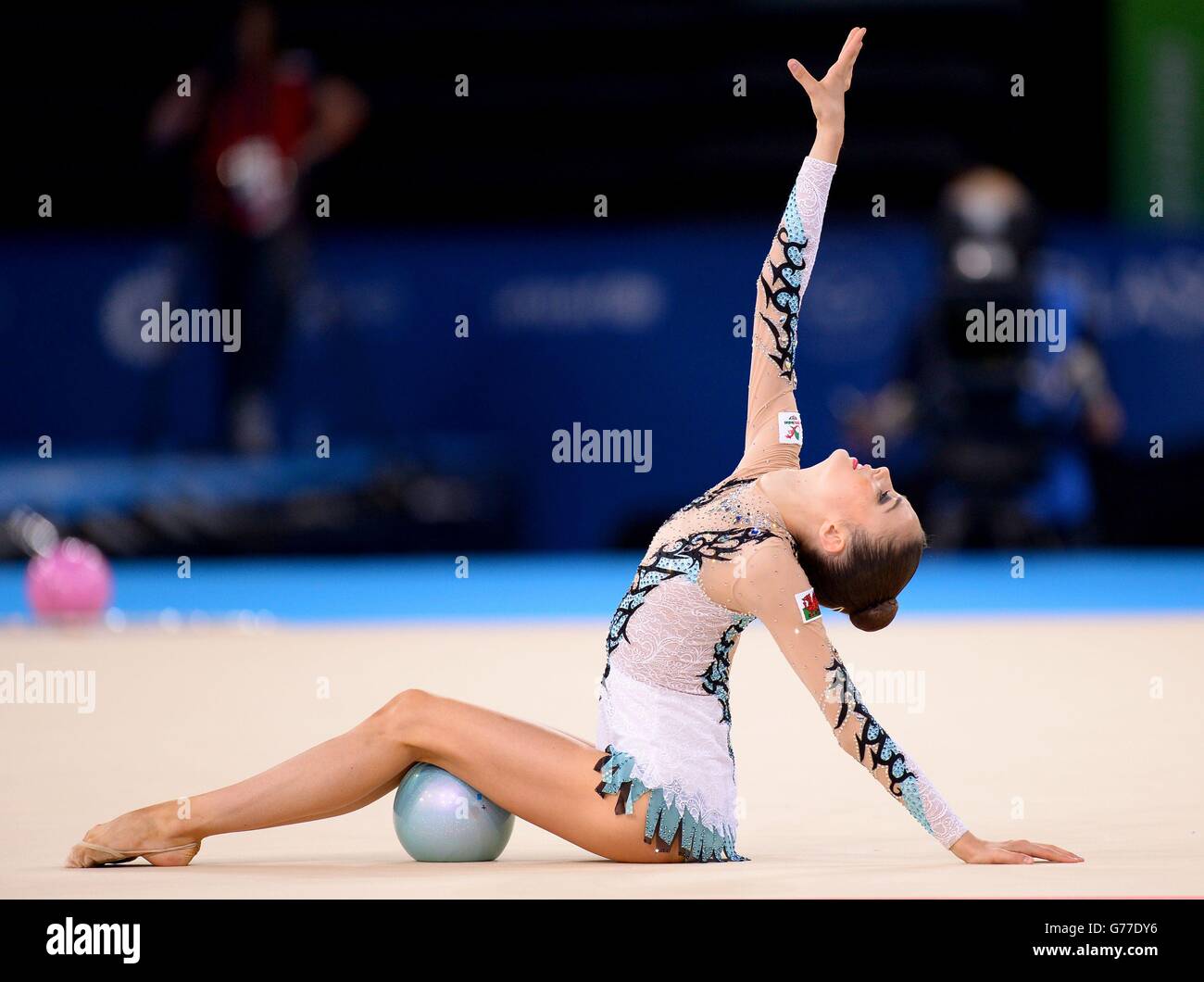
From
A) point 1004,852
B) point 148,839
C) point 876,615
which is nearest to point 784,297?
point 876,615

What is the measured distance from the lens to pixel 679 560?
12.7ft

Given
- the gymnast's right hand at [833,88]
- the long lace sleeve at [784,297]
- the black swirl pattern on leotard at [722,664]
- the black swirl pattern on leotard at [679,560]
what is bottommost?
the black swirl pattern on leotard at [722,664]

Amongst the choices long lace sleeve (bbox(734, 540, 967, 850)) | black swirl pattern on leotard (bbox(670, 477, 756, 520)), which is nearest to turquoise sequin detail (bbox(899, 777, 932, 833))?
long lace sleeve (bbox(734, 540, 967, 850))

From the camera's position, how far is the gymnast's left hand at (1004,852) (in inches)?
145

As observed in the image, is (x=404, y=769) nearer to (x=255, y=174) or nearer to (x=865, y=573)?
(x=865, y=573)

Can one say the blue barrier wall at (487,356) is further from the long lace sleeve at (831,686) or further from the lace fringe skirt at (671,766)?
the long lace sleeve at (831,686)

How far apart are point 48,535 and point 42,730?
5.48 meters

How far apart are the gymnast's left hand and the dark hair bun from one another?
0.46 metres

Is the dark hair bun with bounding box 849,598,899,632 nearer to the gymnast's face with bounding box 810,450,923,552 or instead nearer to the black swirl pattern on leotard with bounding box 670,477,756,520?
the gymnast's face with bounding box 810,450,923,552

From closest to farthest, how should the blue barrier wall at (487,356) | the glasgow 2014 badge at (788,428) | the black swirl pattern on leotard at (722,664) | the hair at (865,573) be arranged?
the hair at (865,573) → the black swirl pattern on leotard at (722,664) → the glasgow 2014 badge at (788,428) → the blue barrier wall at (487,356)

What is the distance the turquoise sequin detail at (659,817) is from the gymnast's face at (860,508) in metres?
0.60

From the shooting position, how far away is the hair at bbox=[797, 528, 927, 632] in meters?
3.77

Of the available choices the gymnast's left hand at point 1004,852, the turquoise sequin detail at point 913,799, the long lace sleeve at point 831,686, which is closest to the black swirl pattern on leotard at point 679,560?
the long lace sleeve at point 831,686
